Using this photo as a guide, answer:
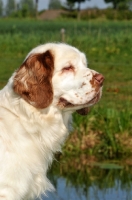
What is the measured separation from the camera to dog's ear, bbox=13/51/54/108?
6375 mm

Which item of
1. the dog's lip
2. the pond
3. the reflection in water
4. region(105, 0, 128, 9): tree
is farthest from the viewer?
region(105, 0, 128, 9): tree

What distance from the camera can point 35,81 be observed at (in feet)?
21.0

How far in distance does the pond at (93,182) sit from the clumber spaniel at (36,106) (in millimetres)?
2120

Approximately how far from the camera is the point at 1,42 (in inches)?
1074

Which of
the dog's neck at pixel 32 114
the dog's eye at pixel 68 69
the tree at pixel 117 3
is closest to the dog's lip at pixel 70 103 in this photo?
the dog's neck at pixel 32 114

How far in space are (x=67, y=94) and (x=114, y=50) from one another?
18.8 m

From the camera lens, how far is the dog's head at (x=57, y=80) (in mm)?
6395

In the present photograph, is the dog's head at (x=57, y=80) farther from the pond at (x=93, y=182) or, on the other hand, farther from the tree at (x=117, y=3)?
the tree at (x=117, y=3)

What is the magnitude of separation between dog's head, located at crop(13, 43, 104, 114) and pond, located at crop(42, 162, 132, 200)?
8.17 ft

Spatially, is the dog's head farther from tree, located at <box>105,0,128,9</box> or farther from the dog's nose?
tree, located at <box>105,0,128,9</box>

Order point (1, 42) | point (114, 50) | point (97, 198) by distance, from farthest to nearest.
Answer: point (1, 42) → point (114, 50) → point (97, 198)

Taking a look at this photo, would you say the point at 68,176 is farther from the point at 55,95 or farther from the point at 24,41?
the point at 24,41

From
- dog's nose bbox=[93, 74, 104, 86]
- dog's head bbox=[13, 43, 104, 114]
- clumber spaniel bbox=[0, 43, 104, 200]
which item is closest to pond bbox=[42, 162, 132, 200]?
clumber spaniel bbox=[0, 43, 104, 200]

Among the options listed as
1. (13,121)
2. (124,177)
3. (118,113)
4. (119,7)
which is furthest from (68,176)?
(119,7)
